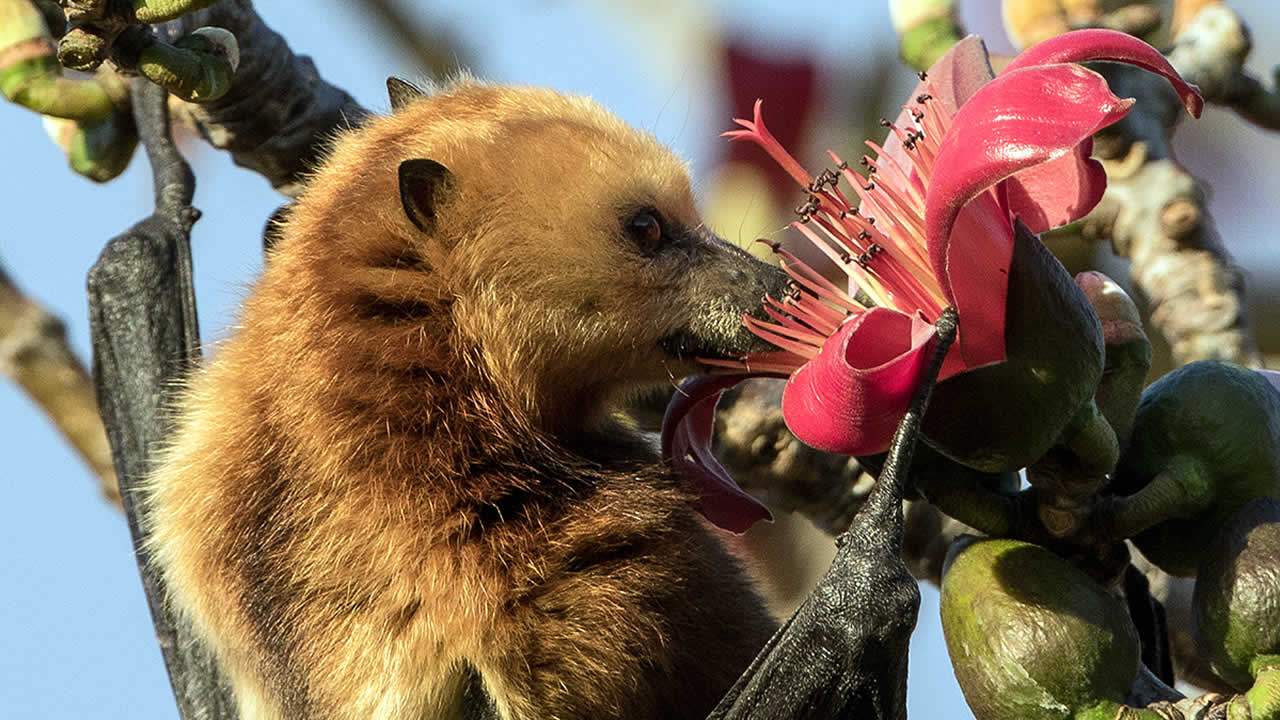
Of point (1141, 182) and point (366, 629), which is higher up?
point (1141, 182)

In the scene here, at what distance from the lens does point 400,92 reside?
3795 mm

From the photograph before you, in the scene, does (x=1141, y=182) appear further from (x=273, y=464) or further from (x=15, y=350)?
(x=15, y=350)

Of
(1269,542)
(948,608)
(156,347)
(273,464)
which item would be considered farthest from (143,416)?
(1269,542)

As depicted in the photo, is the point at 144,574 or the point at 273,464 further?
the point at 144,574

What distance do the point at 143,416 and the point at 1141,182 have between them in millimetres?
3023

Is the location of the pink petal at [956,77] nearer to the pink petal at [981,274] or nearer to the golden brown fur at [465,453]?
the pink petal at [981,274]

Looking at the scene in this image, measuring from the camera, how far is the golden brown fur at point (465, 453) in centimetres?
295

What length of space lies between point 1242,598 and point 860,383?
2.33 ft

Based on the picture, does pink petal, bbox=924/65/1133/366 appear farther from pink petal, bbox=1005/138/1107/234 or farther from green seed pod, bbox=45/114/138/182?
green seed pod, bbox=45/114/138/182

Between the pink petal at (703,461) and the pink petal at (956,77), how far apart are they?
2.30 ft

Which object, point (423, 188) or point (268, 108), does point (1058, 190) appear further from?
point (268, 108)

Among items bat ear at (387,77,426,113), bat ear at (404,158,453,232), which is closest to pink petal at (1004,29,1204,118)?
bat ear at (404,158,453,232)

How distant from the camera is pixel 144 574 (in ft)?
13.1

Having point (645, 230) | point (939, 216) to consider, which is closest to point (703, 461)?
point (645, 230)
